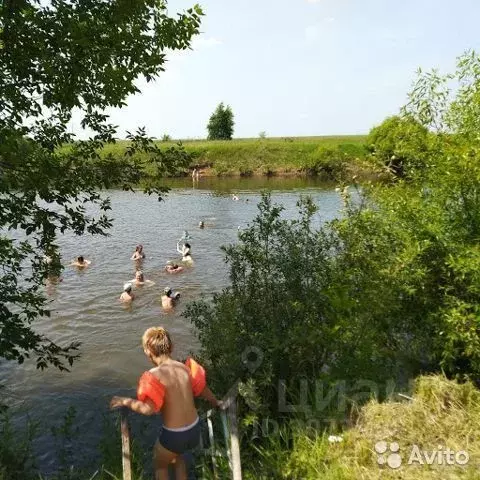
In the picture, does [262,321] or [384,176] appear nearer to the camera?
[262,321]

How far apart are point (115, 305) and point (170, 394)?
12.2 meters

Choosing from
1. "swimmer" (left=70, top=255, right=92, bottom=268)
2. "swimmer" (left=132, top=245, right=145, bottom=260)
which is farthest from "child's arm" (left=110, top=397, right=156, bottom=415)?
"swimmer" (left=132, top=245, right=145, bottom=260)

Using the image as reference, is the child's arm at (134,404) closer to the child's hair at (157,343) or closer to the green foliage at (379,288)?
the child's hair at (157,343)

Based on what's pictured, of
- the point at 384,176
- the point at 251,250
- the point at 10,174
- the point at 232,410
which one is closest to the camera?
the point at 232,410

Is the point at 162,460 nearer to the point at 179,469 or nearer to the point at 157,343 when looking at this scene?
the point at 179,469

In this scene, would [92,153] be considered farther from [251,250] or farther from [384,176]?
[384,176]

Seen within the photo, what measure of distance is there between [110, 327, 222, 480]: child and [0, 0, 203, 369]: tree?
1845 mm

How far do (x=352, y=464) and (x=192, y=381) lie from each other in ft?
7.95

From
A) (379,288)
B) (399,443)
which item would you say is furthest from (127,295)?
(399,443)

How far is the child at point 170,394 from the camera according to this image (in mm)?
5176

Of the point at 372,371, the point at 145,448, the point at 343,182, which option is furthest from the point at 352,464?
the point at 343,182

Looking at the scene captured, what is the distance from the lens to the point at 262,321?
8242mm

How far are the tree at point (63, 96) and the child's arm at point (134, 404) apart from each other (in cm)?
179

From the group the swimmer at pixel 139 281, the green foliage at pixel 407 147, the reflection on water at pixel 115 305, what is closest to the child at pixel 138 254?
the reflection on water at pixel 115 305
